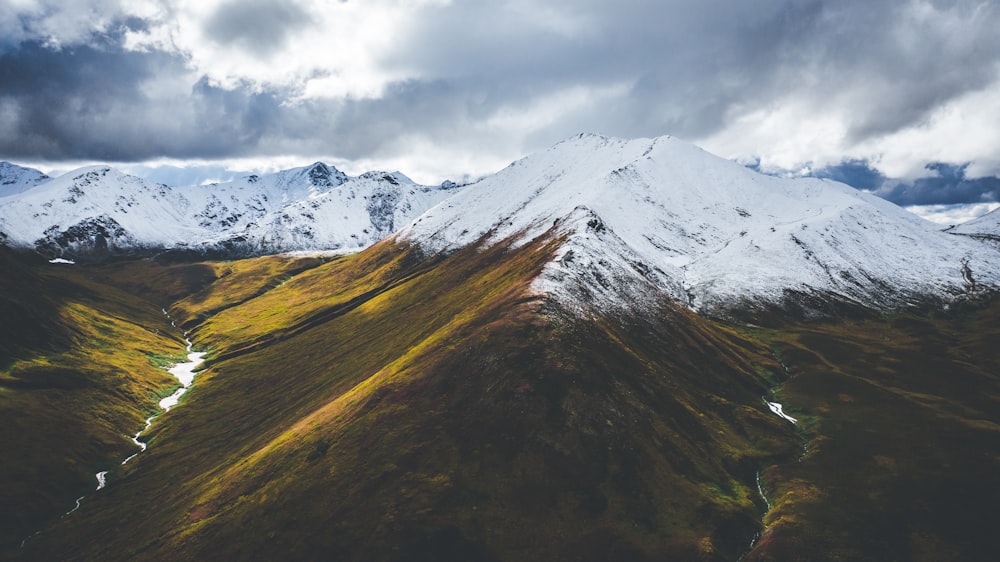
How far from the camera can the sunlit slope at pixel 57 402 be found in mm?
93875

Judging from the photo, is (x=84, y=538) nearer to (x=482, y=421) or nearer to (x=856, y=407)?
(x=482, y=421)

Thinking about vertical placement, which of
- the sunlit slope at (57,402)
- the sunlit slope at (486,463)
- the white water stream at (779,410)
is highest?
the white water stream at (779,410)

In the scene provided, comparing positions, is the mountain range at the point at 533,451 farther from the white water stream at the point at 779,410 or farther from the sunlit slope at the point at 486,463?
the white water stream at the point at 779,410

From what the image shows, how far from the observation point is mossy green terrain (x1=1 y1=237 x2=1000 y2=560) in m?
62.8

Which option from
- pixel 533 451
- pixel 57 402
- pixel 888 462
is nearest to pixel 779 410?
pixel 888 462

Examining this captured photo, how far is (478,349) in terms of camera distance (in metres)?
92.6

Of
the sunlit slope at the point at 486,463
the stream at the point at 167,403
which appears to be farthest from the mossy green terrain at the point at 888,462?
the stream at the point at 167,403

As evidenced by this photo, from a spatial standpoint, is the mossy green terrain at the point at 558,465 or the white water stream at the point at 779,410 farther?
the white water stream at the point at 779,410

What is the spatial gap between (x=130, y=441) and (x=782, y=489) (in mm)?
147848

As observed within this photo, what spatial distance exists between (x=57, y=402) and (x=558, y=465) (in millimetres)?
139046

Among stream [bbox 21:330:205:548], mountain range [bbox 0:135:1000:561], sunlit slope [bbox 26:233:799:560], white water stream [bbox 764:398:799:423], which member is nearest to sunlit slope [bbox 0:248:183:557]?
mountain range [bbox 0:135:1000:561]

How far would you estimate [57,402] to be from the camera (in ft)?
422

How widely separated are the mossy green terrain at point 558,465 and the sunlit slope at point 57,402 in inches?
316

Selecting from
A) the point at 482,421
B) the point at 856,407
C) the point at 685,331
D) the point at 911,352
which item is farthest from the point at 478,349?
the point at 911,352
